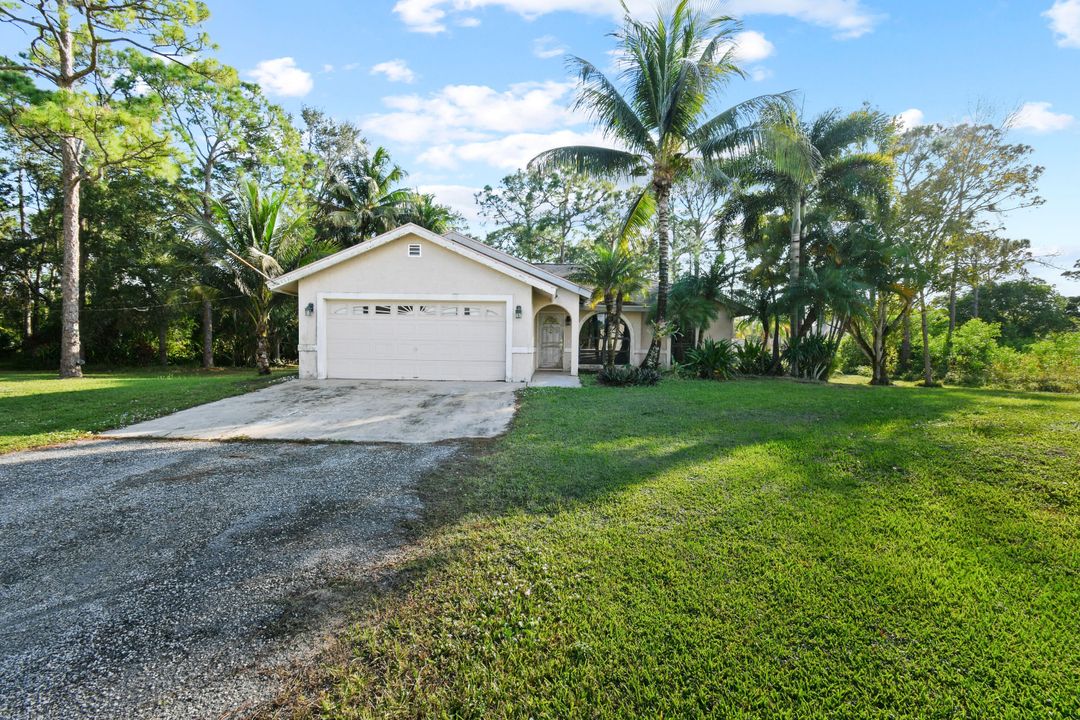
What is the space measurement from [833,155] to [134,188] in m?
25.7

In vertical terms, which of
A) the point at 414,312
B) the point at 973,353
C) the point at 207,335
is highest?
the point at 414,312

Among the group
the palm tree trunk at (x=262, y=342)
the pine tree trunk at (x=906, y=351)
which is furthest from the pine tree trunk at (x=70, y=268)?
the pine tree trunk at (x=906, y=351)

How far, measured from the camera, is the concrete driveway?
6.62m

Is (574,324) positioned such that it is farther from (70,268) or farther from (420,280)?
(70,268)

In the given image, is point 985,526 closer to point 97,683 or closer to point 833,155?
point 97,683

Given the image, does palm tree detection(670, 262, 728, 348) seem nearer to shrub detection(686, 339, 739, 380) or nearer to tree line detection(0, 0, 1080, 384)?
tree line detection(0, 0, 1080, 384)

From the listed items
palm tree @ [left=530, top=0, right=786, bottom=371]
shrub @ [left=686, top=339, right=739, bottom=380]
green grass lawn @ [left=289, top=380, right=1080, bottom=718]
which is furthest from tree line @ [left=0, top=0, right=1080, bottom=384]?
green grass lawn @ [left=289, top=380, right=1080, bottom=718]

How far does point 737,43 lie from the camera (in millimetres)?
11562

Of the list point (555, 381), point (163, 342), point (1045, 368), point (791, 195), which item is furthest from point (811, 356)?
point (163, 342)

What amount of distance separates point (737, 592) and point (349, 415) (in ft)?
22.2

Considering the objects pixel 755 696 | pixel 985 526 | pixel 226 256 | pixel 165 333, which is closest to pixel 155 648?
pixel 755 696

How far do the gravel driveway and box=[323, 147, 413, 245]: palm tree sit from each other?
57.9ft

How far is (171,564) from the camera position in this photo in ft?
10.1

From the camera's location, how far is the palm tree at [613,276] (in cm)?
1366
